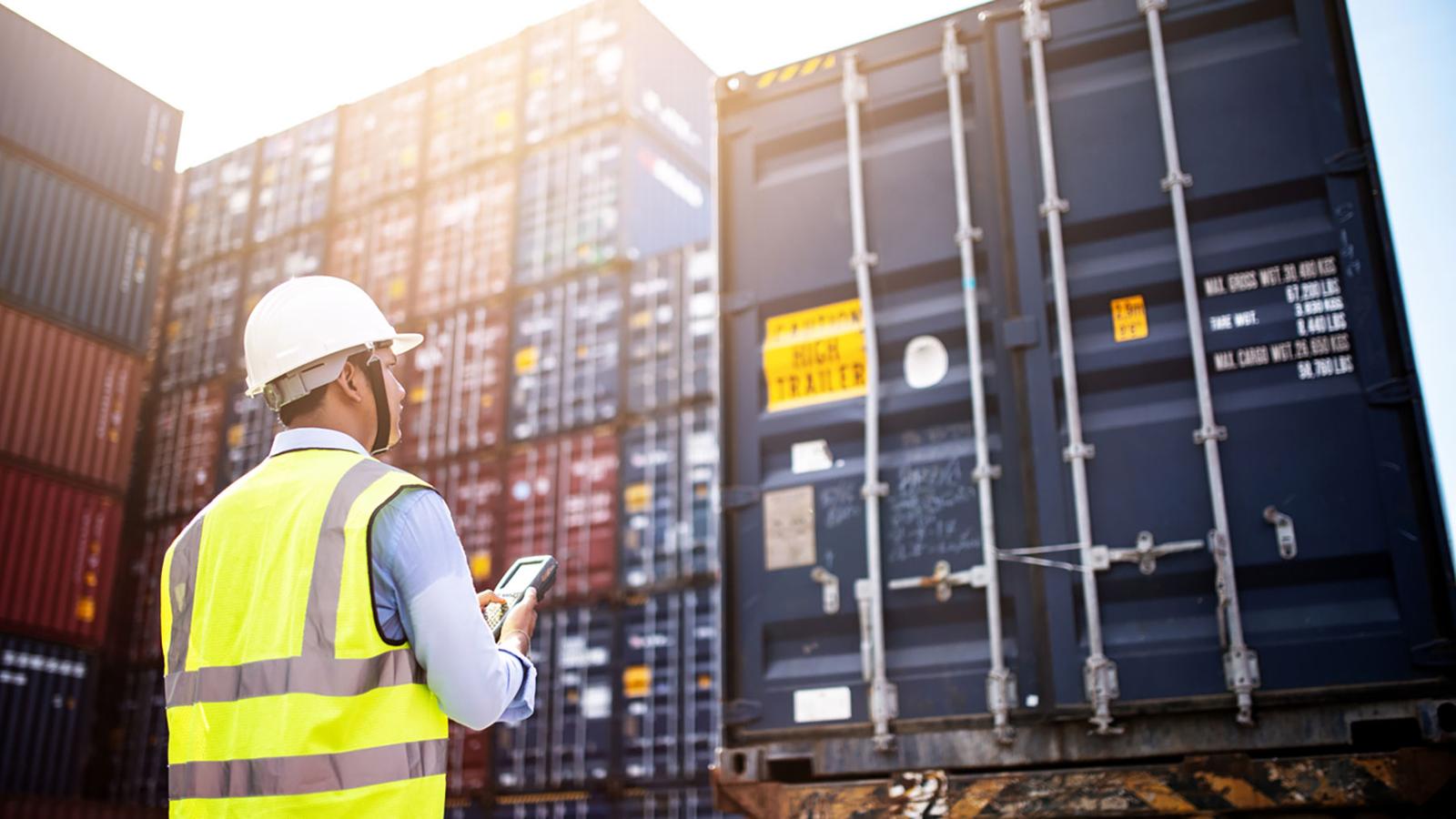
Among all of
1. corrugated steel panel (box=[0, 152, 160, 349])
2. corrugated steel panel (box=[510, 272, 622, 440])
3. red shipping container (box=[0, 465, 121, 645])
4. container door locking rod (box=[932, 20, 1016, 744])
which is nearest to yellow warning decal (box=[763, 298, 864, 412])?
container door locking rod (box=[932, 20, 1016, 744])

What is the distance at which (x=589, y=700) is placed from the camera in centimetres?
1354

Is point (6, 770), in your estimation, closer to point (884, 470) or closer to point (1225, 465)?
point (884, 470)

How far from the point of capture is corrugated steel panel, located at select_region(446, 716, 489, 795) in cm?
1399

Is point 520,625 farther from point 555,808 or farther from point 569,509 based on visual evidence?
point 569,509

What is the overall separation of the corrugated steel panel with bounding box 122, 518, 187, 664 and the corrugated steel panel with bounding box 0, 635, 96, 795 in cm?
255

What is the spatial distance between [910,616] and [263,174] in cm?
1761

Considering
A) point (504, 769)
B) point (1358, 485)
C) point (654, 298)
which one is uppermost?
point (654, 298)

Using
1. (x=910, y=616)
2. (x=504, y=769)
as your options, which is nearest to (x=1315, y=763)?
(x=910, y=616)

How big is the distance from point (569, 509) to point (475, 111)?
644cm

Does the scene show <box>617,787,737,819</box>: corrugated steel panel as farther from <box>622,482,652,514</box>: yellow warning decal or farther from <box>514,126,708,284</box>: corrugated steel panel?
<box>514,126,708,284</box>: corrugated steel panel

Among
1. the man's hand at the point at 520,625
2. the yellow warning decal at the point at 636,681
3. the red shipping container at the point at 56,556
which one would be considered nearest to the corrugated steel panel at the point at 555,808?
the yellow warning decal at the point at 636,681

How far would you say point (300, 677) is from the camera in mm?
2021

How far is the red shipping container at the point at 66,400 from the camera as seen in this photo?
14227 millimetres

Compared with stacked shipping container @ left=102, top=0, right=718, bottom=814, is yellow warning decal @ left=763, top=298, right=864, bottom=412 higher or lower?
lower
